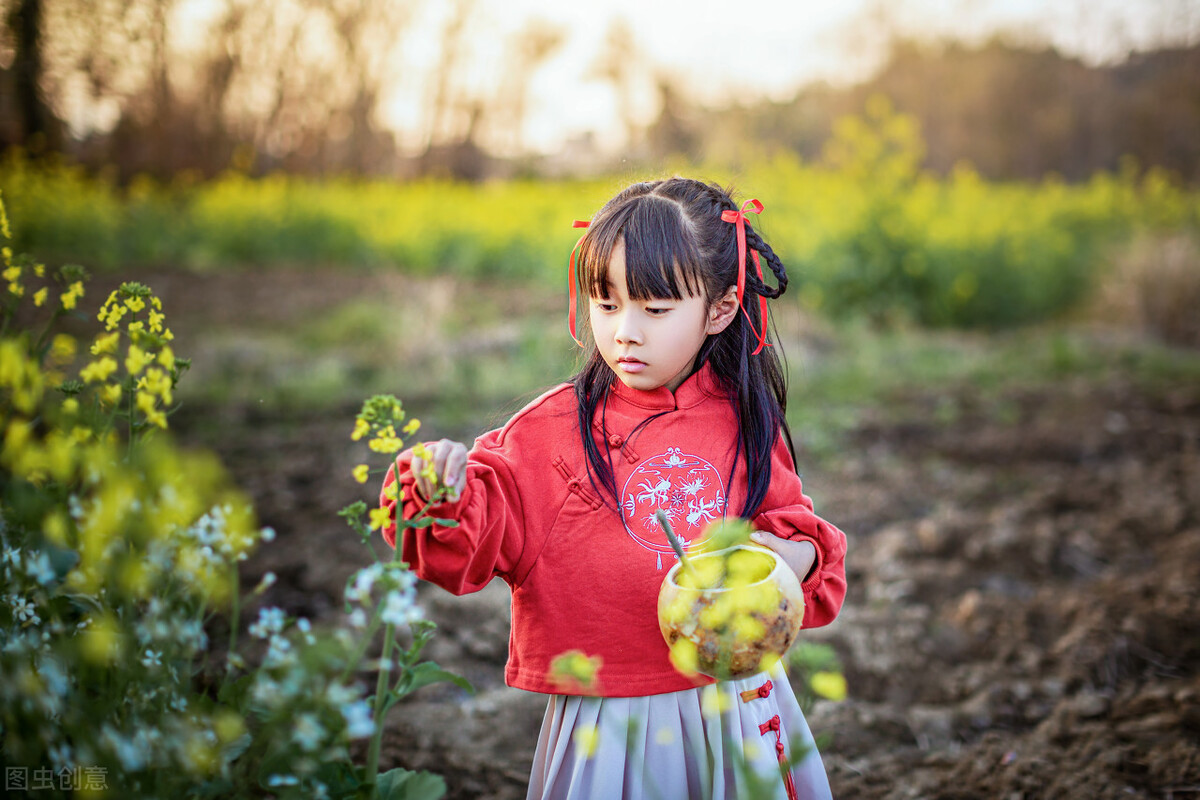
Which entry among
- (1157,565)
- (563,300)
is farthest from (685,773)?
(563,300)

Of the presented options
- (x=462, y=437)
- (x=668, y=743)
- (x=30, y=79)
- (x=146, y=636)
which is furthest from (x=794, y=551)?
(x=30, y=79)

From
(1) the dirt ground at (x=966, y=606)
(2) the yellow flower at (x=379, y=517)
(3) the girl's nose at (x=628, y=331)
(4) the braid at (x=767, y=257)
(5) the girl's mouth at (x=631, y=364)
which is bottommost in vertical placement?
(1) the dirt ground at (x=966, y=606)

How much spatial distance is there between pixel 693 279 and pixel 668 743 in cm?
82

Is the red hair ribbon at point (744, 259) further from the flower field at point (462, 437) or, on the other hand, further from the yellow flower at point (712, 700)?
the yellow flower at point (712, 700)

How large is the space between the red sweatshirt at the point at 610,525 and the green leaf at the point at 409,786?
284mm

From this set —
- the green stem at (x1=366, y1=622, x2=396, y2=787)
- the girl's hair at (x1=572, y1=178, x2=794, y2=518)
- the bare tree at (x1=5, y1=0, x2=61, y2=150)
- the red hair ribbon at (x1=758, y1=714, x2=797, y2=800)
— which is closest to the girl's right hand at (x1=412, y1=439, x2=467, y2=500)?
the green stem at (x1=366, y1=622, x2=396, y2=787)

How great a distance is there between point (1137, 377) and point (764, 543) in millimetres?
5768

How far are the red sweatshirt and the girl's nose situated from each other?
0.17 m

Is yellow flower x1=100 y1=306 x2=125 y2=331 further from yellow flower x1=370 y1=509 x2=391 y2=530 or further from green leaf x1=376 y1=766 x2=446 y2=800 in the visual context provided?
green leaf x1=376 y1=766 x2=446 y2=800

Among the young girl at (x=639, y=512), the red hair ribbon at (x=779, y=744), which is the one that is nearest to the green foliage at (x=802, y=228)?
the young girl at (x=639, y=512)

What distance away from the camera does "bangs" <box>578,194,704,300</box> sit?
148 centimetres

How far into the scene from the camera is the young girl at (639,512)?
1.48 metres

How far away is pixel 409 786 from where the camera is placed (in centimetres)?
126

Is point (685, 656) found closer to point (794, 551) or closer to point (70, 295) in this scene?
point (794, 551)
